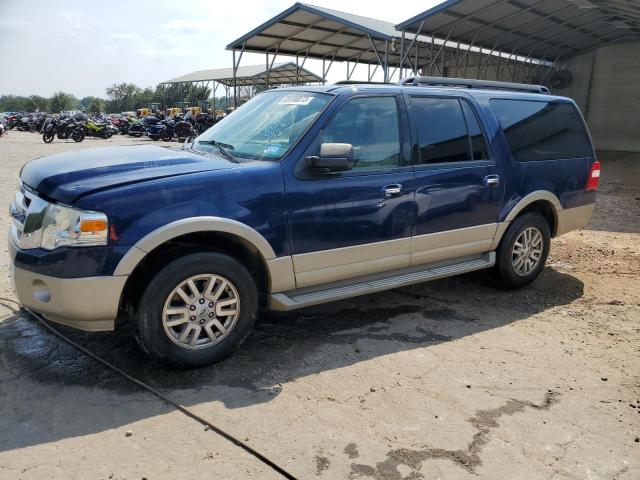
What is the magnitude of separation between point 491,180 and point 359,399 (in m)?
2.49

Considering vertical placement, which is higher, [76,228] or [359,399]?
[76,228]

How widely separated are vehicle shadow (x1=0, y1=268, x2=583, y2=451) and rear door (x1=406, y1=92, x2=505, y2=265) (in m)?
0.57

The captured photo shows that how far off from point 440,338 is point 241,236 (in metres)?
1.82

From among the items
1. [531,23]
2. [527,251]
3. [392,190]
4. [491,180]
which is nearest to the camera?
[392,190]

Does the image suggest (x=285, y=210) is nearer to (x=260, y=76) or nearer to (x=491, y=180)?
(x=491, y=180)

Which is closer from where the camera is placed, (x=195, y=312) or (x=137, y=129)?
(x=195, y=312)

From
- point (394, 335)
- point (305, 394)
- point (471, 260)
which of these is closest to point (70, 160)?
point (305, 394)

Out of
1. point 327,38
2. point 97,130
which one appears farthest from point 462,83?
point 97,130

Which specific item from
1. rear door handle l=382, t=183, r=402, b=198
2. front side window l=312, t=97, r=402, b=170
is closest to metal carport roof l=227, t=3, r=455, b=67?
front side window l=312, t=97, r=402, b=170

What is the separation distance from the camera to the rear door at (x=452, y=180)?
4.33m

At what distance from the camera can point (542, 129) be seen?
5.27 meters

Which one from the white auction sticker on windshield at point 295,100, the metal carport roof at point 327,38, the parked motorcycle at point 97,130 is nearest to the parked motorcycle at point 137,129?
the parked motorcycle at point 97,130

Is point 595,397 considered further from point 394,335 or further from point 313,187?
point 313,187

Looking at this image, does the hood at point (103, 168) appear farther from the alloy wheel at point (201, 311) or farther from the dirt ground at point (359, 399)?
the dirt ground at point (359, 399)
